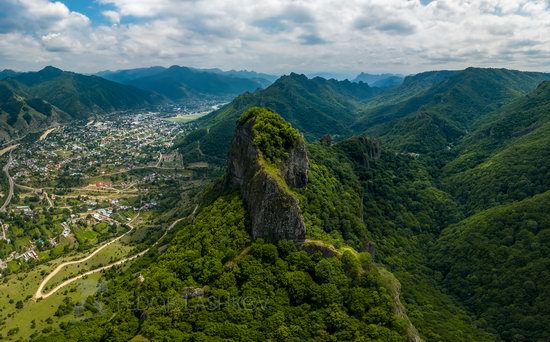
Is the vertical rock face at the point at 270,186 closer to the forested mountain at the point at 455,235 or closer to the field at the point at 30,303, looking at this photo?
the forested mountain at the point at 455,235

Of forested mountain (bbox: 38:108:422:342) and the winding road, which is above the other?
forested mountain (bbox: 38:108:422:342)

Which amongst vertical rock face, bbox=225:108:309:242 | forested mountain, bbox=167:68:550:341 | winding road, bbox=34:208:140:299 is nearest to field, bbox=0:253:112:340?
winding road, bbox=34:208:140:299

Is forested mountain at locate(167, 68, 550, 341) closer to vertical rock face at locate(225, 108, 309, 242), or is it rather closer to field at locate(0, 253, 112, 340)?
vertical rock face at locate(225, 108, 309, 242)

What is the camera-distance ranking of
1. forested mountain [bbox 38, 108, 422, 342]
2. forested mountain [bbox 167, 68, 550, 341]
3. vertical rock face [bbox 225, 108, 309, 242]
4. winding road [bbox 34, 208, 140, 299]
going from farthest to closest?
winding road [bbox 34, 208, 140, 299] < forested mountain [bbox 167, 68, 550, 341] < vertical rock face [bbox 225, 108, 309, 242] < forested mountain [bbox 38, 108, 422, 342]

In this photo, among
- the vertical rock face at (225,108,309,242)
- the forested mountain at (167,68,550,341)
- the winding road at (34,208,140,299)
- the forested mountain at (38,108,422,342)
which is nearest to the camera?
the forested mountain at (38,108,422,342)

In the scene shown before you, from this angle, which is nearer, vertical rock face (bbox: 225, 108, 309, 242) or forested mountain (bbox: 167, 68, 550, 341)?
vertical rock face (bbox: 225, 108, 309, 242)

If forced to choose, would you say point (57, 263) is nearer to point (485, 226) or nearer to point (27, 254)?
point (27, 254)

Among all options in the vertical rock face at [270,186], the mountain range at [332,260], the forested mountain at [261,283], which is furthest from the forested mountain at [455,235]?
the forested mountain at [261,283]

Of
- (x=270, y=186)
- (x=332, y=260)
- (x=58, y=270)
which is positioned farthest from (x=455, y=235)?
(x=58, y=270)
